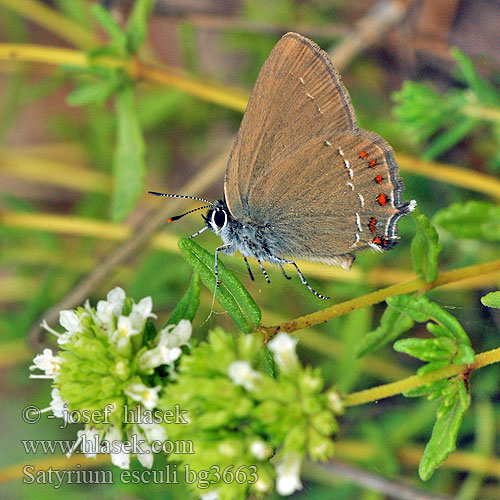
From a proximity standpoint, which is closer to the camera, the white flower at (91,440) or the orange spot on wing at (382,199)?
the white flower at (91,440)

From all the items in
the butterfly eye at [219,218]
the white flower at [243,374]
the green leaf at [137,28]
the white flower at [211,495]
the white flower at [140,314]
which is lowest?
the white flower at [211,495]

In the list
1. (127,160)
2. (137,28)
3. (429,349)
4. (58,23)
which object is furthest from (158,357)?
(58,23)

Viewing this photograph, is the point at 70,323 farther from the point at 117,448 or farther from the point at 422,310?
the point at 422,310

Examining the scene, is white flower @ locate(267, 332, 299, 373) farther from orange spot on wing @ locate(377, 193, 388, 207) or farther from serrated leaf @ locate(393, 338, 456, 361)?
orange spot on wing @ locate(377, 193, 388, 207)

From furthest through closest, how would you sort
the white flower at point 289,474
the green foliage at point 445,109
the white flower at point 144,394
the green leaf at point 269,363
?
1. the green foliage at point 445,109
2. the green leaf at point 269,363
3. the white flower at point 144,394
4. the white flower at point 289,474

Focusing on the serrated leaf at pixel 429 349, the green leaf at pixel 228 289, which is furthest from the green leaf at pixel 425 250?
the green leaf at pixel 228 289

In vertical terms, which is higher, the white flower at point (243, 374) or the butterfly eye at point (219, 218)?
the butterfly eye at point (219, 218)

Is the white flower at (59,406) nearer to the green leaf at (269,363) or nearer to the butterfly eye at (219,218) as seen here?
the green leaf at (269,363)
